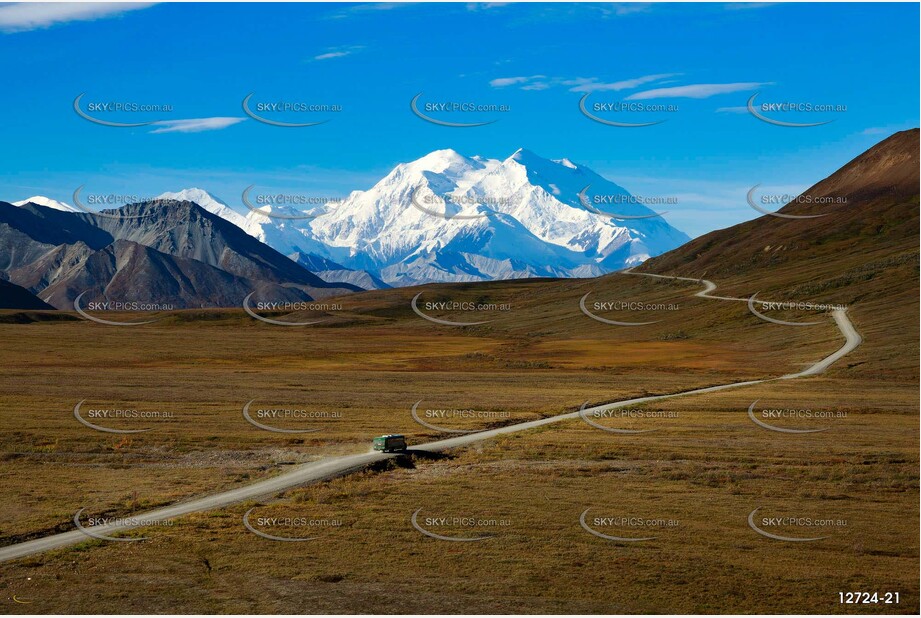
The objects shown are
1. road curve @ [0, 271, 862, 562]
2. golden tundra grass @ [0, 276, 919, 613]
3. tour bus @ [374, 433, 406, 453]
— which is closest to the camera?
golden tundra grass @ [0, 276, 919, 613]

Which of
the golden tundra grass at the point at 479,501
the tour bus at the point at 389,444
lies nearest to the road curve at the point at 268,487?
the tour bus at the point at 389,444

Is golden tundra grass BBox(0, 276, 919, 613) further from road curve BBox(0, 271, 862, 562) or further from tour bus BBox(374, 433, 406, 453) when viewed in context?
tour bus BBox(374, 433, 406, 453)

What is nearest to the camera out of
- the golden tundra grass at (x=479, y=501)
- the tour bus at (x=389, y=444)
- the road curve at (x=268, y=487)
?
the golden tundra grass at (x=479, y=501)

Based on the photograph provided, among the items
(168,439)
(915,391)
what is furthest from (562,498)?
(915,391)

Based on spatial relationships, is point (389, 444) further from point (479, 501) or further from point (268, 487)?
point (479, 501)

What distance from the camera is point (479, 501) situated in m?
48.7

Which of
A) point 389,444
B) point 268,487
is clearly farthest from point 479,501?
point 389,444

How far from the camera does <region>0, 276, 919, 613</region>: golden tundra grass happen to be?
35.0m

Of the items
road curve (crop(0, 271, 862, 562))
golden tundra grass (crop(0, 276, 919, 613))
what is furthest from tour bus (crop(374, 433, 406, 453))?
golden tundra grass (crop(0, 276, 919, 613))

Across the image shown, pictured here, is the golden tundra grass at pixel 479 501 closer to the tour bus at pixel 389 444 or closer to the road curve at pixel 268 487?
the road curve at pixel 268 487

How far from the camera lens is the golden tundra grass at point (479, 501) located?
3497cm

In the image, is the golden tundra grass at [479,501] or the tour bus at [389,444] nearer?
the golden tundra grass at [479,501]

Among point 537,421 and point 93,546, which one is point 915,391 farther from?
point 93,546

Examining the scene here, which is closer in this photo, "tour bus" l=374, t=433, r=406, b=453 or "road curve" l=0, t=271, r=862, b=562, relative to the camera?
"road curve" l=0, t=271, r=862, b=562
